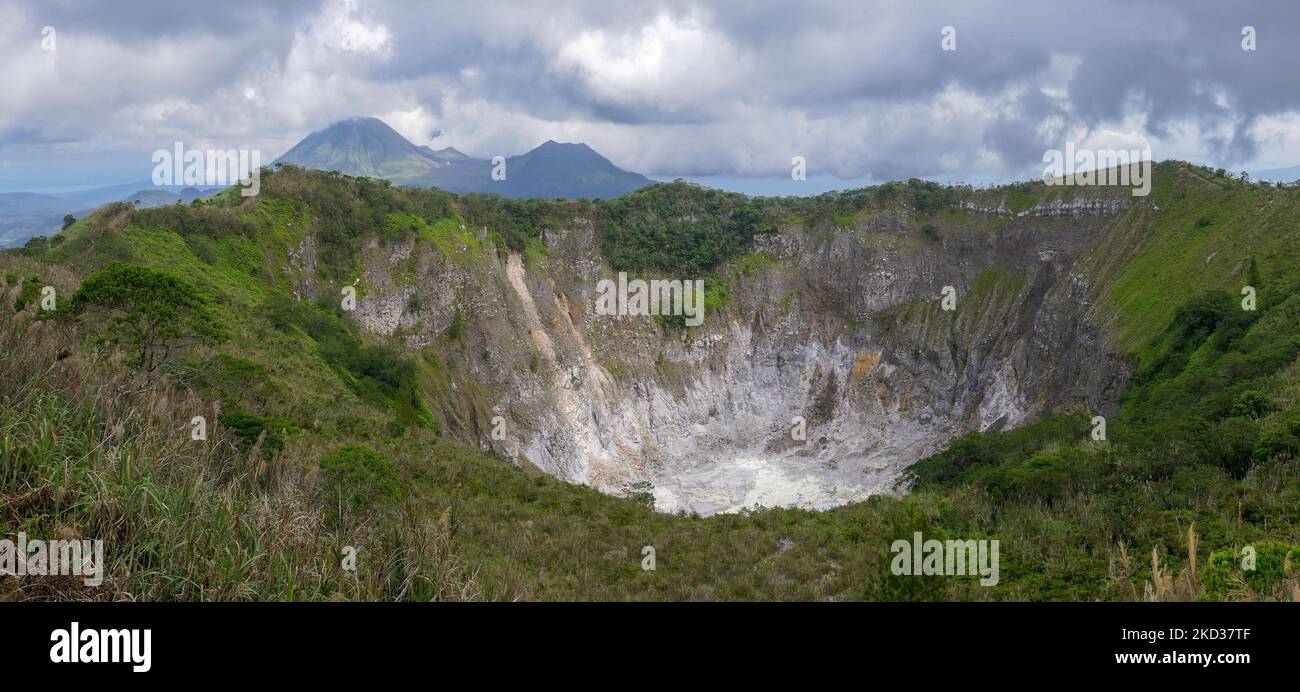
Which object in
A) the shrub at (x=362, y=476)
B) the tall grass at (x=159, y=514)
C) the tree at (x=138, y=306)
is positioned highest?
the tree at (x=138, y=306)

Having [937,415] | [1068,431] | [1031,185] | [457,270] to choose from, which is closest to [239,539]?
[1068,431]

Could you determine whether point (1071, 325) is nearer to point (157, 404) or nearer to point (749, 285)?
point (749, 285)

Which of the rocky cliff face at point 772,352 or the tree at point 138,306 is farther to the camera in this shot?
the rocky cliff face at point 772,352

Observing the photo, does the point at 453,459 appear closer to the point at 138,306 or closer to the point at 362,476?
the point at 362,476

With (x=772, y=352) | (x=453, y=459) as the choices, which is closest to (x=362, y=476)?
(x=453, y=459)

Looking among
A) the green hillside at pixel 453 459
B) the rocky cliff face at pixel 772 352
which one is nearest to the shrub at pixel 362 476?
the green hillside at pixel 453 459

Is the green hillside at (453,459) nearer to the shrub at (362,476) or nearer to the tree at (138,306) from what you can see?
the shrub at (362,476)
